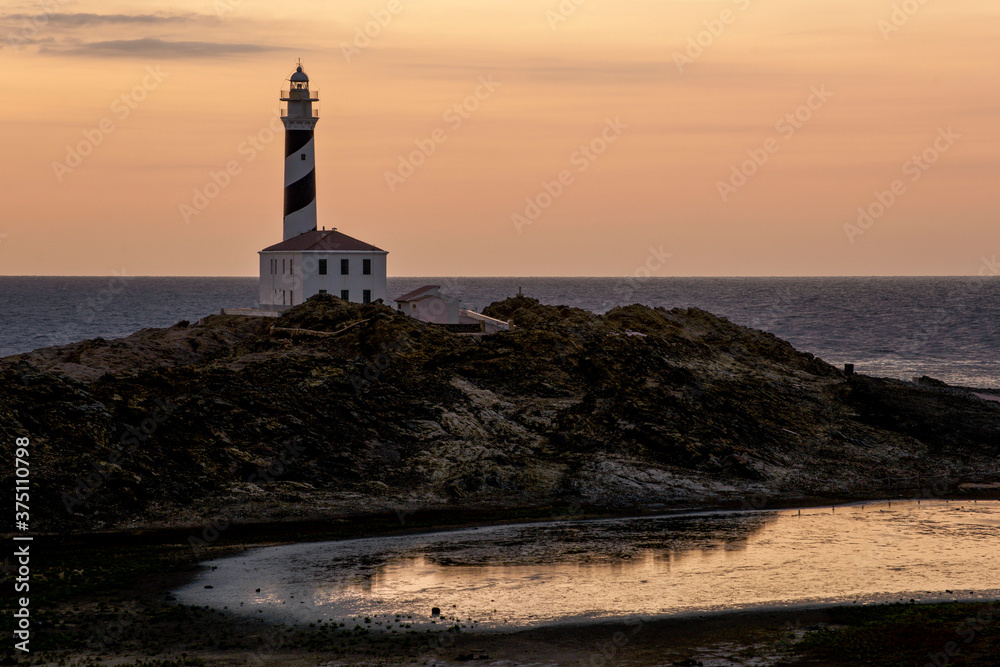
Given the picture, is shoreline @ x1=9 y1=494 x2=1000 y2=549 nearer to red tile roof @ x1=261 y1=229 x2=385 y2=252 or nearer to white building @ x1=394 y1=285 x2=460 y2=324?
white building @ x1=394 y1=285 x2=460 y2=324

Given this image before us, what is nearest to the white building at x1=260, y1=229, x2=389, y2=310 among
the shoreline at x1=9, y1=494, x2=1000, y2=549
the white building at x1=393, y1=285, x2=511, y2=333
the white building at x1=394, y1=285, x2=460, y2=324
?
the white building at x1=393, y1=285, x2=511, y2=333

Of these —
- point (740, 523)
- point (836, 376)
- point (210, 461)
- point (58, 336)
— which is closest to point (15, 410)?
point (210, 461)

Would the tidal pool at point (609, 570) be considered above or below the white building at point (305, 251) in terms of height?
below

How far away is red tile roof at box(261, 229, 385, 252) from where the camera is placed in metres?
60.0

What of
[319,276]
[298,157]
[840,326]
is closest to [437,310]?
[319,276]

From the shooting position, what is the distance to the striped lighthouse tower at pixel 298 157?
2542 inches

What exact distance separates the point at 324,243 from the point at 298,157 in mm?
7435

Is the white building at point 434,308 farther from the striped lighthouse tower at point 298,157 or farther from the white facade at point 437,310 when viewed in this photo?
the striped lighthouse tower at point 298,157

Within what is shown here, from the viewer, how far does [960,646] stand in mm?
17672

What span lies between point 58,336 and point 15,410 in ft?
249

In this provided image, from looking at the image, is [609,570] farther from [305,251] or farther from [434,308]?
[305,251]

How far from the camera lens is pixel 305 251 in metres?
59.0

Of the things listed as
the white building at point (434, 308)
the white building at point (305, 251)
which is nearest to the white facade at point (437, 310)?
the white building at point (434, 308)

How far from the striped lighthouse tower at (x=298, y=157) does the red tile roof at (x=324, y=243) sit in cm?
252
